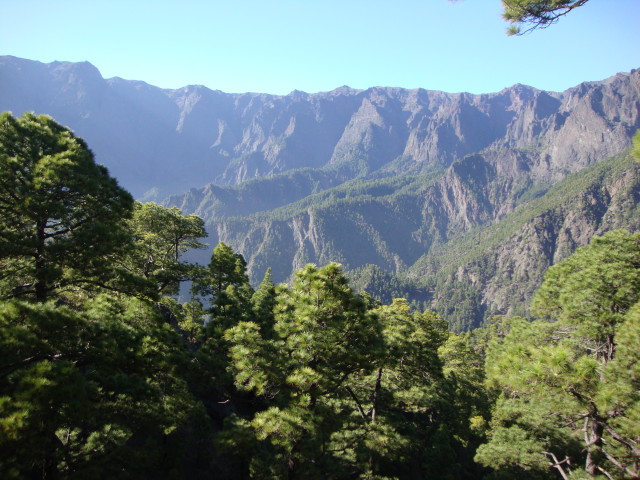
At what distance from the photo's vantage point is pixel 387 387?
17.9 meters

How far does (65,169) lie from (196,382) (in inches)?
386

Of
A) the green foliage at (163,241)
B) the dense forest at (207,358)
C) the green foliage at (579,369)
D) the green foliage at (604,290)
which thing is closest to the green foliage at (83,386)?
the dense forest at (207,358)

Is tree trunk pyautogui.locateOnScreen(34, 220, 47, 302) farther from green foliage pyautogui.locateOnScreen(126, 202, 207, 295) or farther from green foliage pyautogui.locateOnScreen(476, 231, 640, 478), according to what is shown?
green foliage pyautogui.locateOnScreen(476, 231, 640, 478)

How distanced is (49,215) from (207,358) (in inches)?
319

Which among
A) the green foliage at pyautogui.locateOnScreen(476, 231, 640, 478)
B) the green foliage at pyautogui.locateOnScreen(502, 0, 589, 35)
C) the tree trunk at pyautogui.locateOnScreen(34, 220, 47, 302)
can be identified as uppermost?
the green foliage at pyautogui.locateOnScreen(502, 0, 589, 35)

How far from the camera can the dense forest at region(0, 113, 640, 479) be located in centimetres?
806

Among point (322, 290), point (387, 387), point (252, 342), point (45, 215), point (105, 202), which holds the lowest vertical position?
point (387, 387)

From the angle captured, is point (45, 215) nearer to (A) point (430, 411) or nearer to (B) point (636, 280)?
(B) point (636, 280)

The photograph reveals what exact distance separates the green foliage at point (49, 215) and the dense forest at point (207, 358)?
0.05 m

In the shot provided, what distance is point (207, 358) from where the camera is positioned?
1481 cm

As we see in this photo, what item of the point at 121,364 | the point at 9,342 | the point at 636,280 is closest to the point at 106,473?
the point at 121,364

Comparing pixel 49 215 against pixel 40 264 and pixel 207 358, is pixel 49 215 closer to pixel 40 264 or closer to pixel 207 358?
pixel 40 264

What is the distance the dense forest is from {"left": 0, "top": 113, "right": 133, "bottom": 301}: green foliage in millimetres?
49

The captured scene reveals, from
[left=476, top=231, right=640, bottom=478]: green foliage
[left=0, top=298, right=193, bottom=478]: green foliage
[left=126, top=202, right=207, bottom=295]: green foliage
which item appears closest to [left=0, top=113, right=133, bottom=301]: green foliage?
[left=0, top=298, right=193, bottom=478]: green foliage
